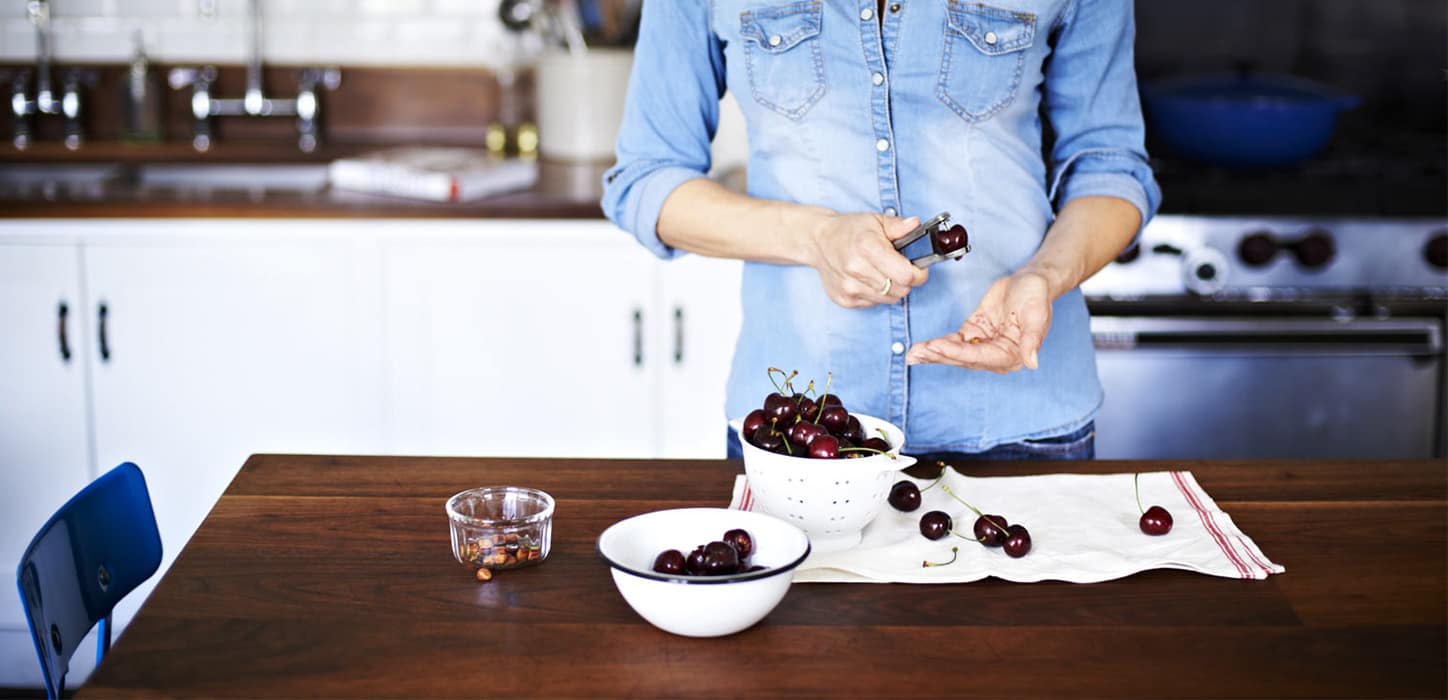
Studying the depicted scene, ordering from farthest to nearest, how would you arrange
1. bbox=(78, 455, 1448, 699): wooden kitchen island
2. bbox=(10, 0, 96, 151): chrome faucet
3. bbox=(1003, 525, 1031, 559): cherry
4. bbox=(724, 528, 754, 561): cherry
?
bbox=(10, 0, 96, 151): chrome faucet → bbox=(1003, 525, 1031, 559): cherry → bbox=(724, 528, 754, 561): cherry → bbox=(78, 455, 1448, 699): wooden kitchen island

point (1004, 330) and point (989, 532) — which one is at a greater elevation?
point (1004, 330)

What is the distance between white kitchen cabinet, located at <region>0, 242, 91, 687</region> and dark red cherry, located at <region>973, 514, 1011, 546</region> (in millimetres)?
2013

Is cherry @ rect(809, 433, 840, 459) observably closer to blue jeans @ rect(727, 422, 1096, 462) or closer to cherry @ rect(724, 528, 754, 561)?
cherry @ rect(724, 528, 754, 561)

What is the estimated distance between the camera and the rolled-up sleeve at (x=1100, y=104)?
1.59 metres

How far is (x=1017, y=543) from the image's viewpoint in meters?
1.20

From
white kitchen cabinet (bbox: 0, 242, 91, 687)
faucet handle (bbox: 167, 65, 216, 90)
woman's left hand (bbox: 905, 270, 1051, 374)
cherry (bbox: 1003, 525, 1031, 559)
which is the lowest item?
white kitchen cabinet (bbox: 0, 242, 91, 687)

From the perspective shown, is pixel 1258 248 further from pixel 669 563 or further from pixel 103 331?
pixel 103 331

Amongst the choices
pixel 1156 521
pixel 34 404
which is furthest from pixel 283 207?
pixel 1156 521

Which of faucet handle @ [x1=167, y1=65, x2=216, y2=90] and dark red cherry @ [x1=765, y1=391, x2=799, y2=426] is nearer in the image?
dark red cherry @ [x1=765, y1=391, x2=799, y2=426]

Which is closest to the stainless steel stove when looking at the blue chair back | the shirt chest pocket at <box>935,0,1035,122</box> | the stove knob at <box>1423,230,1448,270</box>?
the stove knob at <box>1423,230,1448,270</box>

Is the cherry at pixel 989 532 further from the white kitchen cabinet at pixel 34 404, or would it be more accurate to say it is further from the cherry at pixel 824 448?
the white kitchen cabinet at pixel 34 404

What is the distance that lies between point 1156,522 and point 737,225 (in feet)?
1.78

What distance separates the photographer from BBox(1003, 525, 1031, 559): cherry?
1.20 m

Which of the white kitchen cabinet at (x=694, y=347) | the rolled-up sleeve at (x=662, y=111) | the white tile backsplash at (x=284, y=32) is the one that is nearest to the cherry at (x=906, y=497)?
the rolled-up sleeve at (x=662, y=111)
